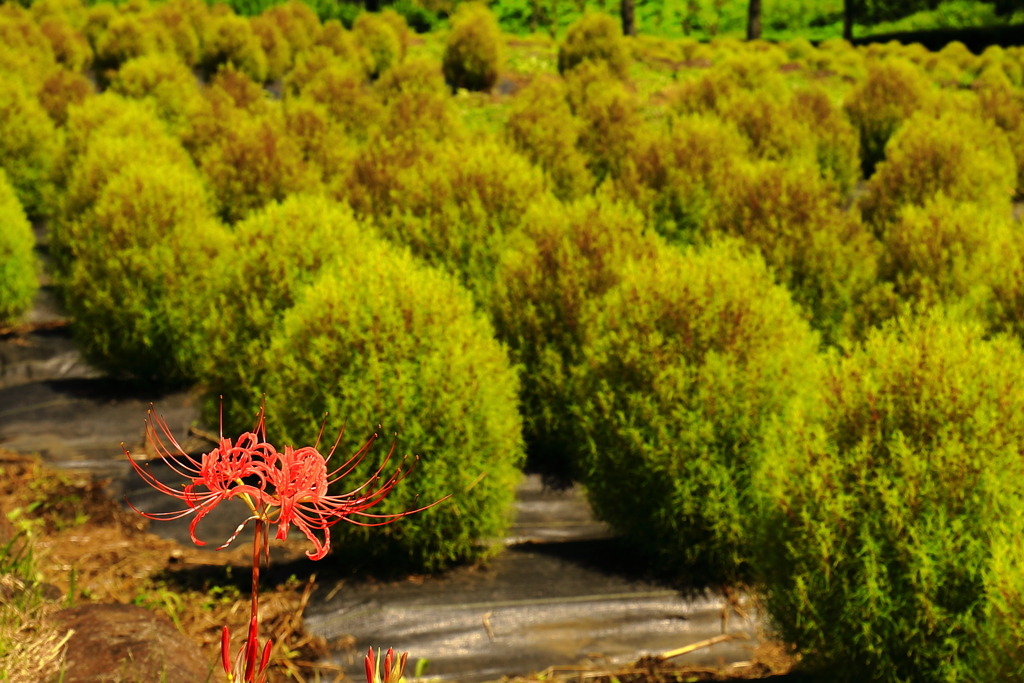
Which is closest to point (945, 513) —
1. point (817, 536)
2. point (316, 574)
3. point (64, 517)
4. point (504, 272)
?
point (817, 536)

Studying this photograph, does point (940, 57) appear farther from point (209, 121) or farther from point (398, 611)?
point (398, 611)

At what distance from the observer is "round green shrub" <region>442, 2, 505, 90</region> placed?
16797 millimetres

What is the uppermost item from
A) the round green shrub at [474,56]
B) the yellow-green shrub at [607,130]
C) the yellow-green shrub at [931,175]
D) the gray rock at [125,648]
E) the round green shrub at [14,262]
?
the round green shrub at [474,56]

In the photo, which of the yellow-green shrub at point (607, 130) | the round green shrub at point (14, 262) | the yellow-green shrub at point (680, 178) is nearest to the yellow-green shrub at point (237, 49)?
the round green shrub at point (14, 262)

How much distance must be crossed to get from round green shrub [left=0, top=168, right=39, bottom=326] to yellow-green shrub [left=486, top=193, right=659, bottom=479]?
17.9 ft

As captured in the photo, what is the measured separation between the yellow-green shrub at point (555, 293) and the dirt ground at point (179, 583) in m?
2.09

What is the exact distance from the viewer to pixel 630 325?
17.9 feet

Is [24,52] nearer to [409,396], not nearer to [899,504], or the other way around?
[409,396]

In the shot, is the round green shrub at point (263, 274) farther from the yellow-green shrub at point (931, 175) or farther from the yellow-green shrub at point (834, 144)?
the yellow-green shrub at point (834, 144)

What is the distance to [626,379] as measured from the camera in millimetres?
5453

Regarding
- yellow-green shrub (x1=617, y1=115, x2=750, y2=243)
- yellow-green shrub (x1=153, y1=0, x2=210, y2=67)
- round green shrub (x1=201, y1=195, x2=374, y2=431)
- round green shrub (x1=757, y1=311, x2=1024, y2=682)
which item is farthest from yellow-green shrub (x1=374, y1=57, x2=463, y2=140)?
yellow-green shrub (x1=153, y1=0, x2=210, y2=67)

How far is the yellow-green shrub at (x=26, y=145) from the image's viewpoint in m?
11.3

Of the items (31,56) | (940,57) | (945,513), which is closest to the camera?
(945,513)

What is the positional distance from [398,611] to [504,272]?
2.88 meters
